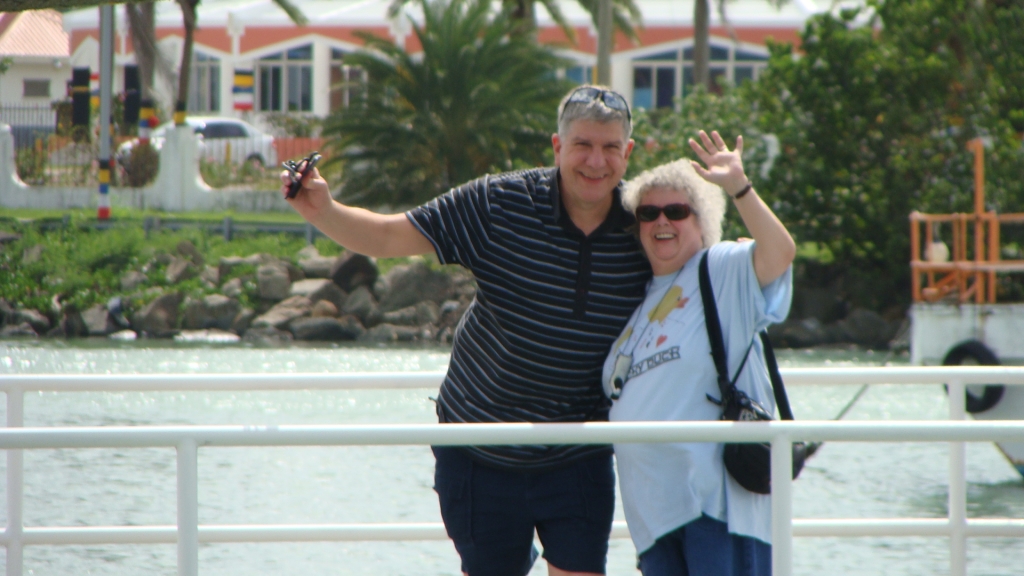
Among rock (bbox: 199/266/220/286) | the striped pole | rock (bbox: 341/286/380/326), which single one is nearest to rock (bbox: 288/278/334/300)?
Answer: rock (bbox: 341/286/380/326)

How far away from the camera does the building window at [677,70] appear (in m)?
40.0

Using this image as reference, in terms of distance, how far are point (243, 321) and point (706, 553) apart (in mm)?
19373

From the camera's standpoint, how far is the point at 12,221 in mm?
23156

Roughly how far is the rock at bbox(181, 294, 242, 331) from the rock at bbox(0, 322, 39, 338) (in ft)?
7.98

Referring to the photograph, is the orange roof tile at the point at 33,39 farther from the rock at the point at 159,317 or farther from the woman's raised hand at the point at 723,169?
the woman's raised hand at the point at 723,169

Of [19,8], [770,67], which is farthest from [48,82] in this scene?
[19,8]

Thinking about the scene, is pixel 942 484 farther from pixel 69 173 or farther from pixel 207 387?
pixel 69 173

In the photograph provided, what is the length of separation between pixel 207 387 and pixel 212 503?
548 centimetres

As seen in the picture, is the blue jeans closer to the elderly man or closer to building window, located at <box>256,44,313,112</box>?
the elderly man

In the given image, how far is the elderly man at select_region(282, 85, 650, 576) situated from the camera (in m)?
2.90

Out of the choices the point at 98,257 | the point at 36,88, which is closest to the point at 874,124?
the point at 98,257

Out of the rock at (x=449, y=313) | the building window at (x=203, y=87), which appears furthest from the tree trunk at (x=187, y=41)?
the building window at (x=203, y=87)

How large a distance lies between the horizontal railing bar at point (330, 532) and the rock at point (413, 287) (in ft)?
61.1

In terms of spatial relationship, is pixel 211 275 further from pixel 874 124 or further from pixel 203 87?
pixel 203 87
